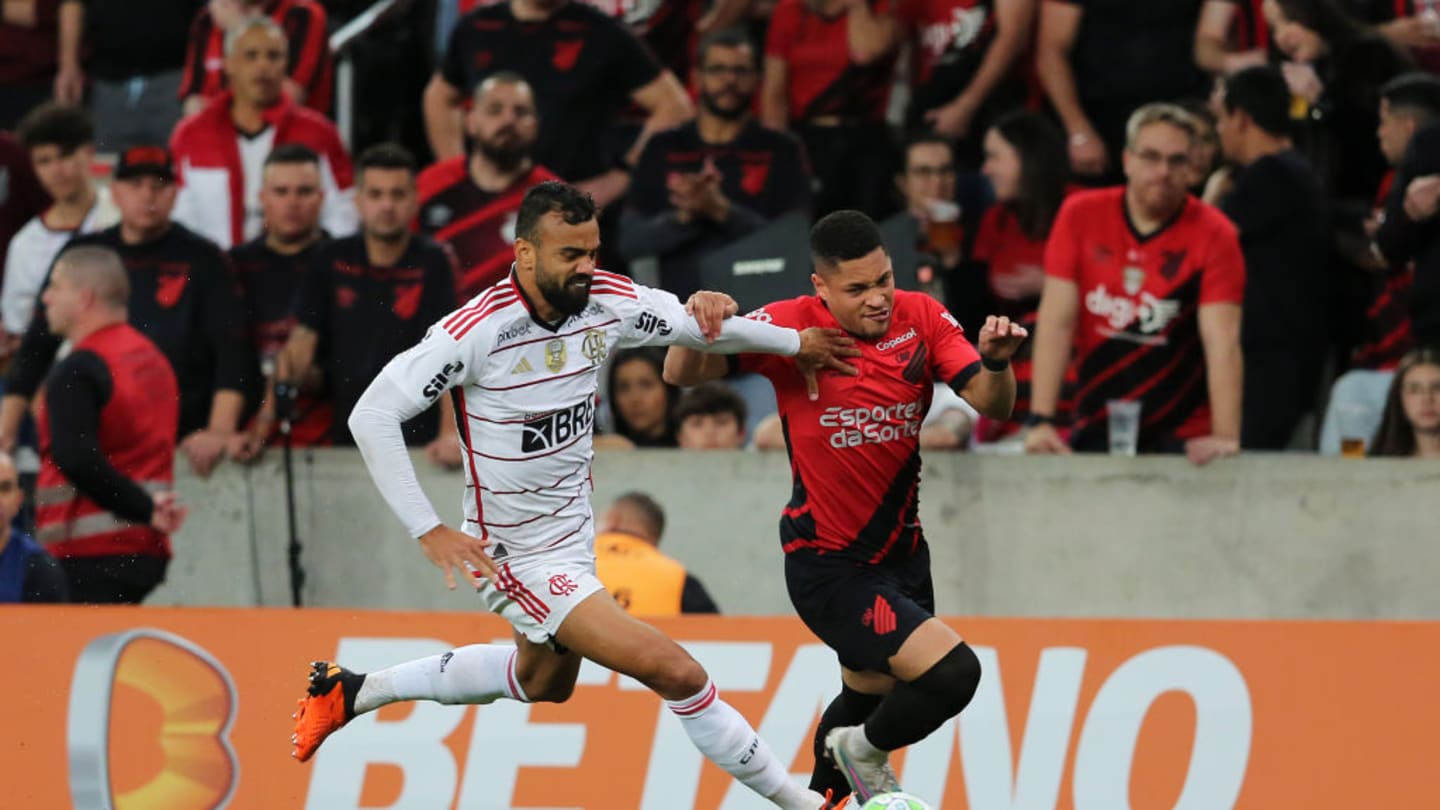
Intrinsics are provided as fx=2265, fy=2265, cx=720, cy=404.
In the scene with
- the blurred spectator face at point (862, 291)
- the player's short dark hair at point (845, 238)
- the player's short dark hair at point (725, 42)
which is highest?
the player's short dark hair at point (725, 42)

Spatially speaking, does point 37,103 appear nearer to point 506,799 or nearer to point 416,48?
point 416,48

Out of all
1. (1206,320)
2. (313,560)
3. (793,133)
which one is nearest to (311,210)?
(313,560)

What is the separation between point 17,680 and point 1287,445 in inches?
222

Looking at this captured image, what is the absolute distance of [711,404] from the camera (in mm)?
10281

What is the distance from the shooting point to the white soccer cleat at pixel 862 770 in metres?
7.58

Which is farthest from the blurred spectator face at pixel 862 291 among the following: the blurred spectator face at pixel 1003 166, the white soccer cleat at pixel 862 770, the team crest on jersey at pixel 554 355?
the blurred spectator face at pixel 1003 166

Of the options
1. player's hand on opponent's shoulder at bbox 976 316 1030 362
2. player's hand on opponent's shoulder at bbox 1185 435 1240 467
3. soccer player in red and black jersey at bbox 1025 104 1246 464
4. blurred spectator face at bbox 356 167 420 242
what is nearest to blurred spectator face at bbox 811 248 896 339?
player's hand on opponent's shoulder at bbox 976 316 1030 362

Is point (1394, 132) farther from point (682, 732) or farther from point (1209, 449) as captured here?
point (682, 732)

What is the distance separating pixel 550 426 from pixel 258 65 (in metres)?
4.64

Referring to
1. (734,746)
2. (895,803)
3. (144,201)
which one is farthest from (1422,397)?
(144,201)

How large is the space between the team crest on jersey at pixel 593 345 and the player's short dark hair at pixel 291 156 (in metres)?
3.55

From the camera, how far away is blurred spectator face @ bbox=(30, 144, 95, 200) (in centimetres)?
1144

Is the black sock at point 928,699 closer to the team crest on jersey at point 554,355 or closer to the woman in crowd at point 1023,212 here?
the team crest on jersey at point 554,355

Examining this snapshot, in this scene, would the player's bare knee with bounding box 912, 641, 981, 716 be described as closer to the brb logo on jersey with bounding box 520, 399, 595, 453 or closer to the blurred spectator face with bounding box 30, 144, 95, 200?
the brb logo on jersey with bounding box 520, 399, 595, 453
